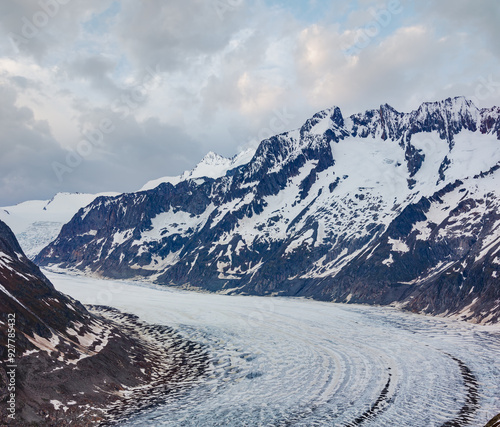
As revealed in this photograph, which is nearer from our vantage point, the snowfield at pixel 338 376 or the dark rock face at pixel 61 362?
the dark rock face at pixel 61 362

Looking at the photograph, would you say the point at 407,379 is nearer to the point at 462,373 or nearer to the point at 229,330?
the point at 462,373

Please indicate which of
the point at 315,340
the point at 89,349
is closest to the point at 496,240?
the point at 315,340

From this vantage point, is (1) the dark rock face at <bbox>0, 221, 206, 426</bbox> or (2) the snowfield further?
(2) the snowfield

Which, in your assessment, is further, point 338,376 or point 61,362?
point 338,376

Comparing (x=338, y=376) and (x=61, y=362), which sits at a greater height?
(x=338, y=376)
